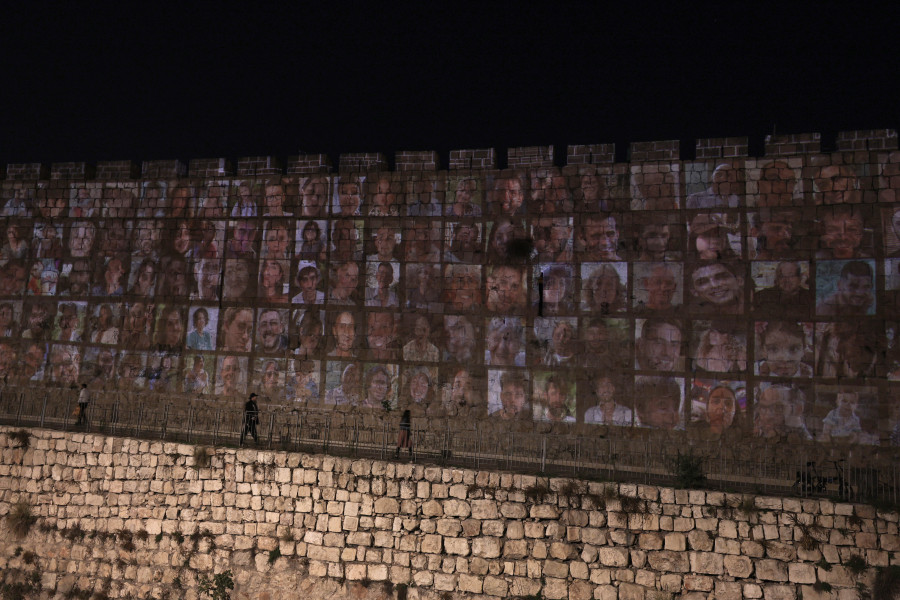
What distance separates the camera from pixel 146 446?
39.7 feet

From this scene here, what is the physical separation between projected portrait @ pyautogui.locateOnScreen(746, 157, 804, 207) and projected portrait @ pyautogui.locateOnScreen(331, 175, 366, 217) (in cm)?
852

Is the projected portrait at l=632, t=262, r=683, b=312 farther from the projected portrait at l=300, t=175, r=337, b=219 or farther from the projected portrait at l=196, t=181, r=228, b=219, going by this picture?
the projected portrait at l=196, t=181, r=228, b=219

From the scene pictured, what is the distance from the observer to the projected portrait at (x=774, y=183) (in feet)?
42.6

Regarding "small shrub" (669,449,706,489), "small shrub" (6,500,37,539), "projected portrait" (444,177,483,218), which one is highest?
"projected portrait" (444,177,483,218)

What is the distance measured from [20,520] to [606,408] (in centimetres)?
1154

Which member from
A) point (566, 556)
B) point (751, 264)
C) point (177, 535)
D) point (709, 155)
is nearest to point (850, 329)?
point (751, 264)

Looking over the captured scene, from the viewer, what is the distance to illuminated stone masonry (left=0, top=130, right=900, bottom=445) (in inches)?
494

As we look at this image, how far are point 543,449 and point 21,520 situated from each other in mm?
9959

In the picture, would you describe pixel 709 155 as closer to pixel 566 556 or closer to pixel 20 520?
pixel 566 556

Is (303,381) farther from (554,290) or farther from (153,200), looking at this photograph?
(153,200)

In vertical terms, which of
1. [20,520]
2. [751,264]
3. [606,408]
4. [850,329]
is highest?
[751,264]

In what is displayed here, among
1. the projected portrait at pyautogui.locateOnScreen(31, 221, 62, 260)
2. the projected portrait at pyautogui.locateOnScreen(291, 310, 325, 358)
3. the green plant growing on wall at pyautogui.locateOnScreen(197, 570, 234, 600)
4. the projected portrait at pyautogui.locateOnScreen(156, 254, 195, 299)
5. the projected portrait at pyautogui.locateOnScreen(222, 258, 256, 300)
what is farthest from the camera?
the projected portrait at pyautogui.locateOnScreen(31, 221, 62, 260)

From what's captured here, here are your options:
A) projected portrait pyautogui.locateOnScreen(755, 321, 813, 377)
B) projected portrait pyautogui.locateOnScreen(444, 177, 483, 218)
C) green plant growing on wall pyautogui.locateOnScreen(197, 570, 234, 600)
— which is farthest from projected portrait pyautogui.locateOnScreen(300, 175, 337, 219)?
projected portrait pyautogui.locateOnScreen(755, 321, 813, 377)

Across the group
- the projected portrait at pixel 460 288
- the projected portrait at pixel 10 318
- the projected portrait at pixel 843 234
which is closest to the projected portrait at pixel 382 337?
the projected portrait at pixel 460 288
